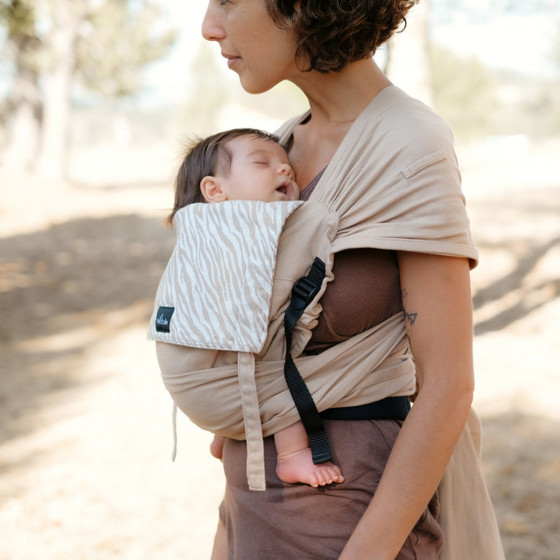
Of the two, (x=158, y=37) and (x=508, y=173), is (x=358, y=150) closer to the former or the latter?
(x=508, y=173)

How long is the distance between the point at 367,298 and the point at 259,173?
426 mm

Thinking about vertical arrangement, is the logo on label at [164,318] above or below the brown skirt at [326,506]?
above

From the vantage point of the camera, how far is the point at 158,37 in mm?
26125

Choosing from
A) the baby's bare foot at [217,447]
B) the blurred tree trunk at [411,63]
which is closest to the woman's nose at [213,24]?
the baby's bare foot at [217,447]

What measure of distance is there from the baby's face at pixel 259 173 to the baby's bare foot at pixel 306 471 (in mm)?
537

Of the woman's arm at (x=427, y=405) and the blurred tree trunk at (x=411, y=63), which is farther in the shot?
the blurred tree trunk at (x=411, y=63)

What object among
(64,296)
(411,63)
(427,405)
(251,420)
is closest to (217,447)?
(251,420)

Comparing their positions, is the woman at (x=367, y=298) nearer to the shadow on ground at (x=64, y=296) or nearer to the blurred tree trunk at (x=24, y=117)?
the shadow on ground at (x=64, y=296)

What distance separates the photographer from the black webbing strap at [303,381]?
4.48ft

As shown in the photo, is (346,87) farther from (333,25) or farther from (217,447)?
(217,447)

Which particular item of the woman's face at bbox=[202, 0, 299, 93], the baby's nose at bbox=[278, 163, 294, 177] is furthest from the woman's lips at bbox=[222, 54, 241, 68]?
the baby's nose at bbox=[278, 163, 294, 177]

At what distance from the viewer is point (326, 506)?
142 centimetres

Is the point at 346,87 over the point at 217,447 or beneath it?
over

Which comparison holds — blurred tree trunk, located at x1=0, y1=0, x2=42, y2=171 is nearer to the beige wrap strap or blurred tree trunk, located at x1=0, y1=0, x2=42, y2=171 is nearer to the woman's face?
the woman's face
